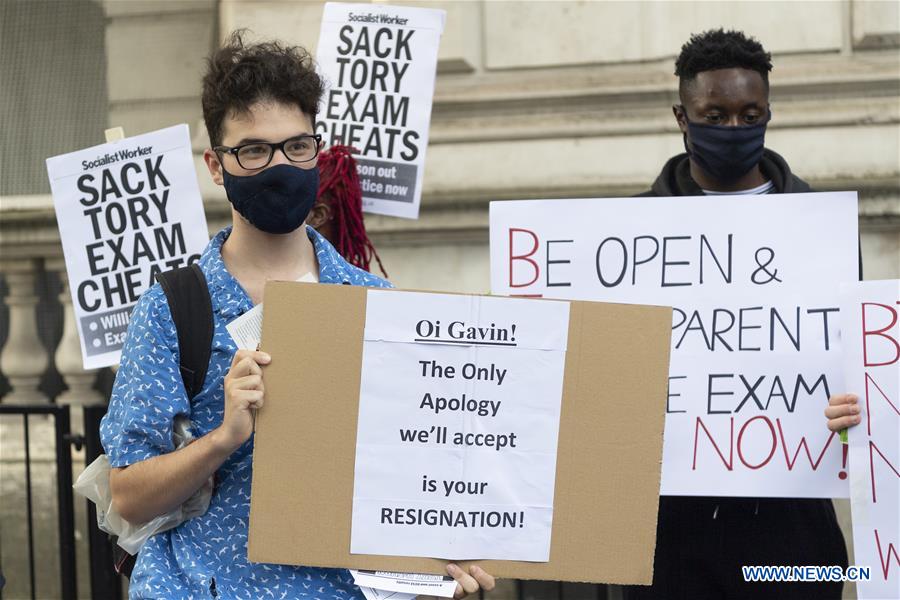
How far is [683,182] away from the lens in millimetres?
3393

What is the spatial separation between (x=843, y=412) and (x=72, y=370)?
4888mm

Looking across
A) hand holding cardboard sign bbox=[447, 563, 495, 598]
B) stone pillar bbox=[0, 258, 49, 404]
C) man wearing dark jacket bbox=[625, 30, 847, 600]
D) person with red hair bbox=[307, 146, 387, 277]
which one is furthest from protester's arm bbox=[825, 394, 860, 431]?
stone pillar bbox=[0, 258, 49, 404]

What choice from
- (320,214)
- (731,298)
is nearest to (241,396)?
(731,298)

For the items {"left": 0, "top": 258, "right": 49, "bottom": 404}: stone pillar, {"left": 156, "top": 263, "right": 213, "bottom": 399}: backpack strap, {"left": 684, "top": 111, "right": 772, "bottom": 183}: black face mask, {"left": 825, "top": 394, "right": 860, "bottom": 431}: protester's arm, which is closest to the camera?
{"left": 156, "top": 263, "right": 213, "bottom": 399}: backpack strap

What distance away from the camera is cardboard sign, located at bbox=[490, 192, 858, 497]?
314 centimetres

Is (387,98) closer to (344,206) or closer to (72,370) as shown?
(344,206)

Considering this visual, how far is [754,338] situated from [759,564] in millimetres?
591

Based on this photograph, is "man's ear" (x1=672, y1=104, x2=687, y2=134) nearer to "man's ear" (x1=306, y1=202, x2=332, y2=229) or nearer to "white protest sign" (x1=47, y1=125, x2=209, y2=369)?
"man's ear" (x1=306, y1=202, x2=332, y2=229)

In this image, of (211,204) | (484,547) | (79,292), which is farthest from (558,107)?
(484,547)

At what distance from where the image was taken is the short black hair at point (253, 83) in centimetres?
250

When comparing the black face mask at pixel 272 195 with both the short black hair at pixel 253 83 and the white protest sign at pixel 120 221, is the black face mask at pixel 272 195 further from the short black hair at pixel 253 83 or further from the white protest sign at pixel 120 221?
the white protest sign at pixel 120 221

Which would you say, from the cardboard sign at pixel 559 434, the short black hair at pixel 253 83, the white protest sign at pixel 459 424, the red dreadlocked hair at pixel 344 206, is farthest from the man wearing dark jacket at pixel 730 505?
the red dreadlocked hair at pixel 344 206

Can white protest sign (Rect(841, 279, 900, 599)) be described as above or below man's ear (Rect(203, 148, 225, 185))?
below

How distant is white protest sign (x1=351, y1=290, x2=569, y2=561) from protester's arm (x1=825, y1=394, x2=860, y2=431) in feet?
2.80
